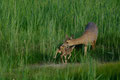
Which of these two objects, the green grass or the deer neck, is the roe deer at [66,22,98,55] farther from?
the green grass

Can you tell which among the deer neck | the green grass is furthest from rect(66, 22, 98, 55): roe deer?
the green grass

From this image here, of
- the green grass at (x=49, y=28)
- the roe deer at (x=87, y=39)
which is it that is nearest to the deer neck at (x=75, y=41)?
the roe deer at (x=87, y=39)

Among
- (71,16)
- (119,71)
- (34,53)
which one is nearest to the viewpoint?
(119,71)

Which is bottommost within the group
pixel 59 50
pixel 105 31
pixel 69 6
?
pixel 59 50

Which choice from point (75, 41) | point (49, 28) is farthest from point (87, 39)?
point (49, 28)

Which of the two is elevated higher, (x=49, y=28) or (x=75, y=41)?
(x=49, y=28)

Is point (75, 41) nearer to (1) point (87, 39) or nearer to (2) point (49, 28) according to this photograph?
(1) point (87, 39)

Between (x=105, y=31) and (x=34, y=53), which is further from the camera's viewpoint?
(x=105, y=31)

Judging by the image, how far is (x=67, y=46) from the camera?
5125 mm

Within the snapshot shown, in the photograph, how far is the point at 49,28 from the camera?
230 inches

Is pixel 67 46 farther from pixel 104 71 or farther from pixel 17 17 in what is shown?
pixel 17 17

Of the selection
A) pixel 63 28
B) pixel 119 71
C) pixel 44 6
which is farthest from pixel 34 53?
pixel 44 6

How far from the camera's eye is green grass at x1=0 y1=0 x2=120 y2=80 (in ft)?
17.2

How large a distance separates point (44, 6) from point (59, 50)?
2.84 metres
